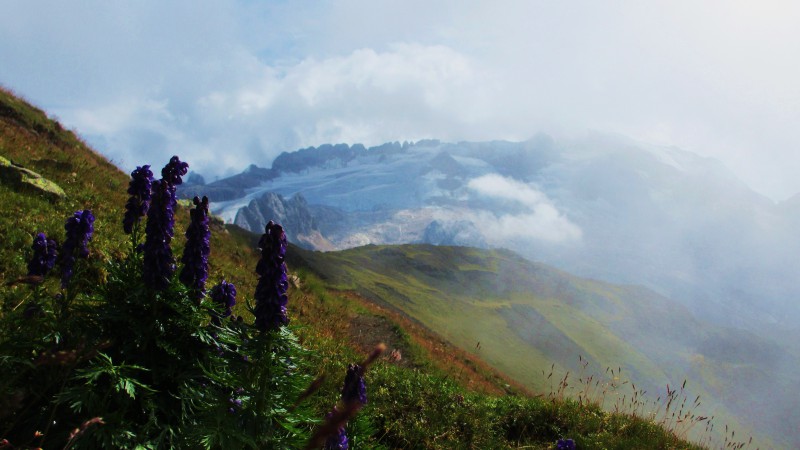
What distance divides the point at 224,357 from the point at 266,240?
Result: 48.9 inches

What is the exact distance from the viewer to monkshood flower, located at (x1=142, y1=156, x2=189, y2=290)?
15.2 feet

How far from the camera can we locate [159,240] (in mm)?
4723

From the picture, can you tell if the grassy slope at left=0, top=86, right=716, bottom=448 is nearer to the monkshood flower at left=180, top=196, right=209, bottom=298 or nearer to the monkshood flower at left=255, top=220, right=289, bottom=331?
the monkshood flower at left=180, top=196, right=209, bottom=298

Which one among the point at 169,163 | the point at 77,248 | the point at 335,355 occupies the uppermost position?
the point at 169,163

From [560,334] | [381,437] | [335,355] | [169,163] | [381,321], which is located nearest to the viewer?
[169,163]

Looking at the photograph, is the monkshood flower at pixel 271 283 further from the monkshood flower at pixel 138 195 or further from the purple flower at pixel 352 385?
the monkshood flower at pixel 138 195

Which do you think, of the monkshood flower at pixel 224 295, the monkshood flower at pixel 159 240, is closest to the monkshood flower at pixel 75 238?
the monkshood flower at pixel 159 240

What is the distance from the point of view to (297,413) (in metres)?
4.59

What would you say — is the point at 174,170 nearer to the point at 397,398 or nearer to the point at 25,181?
the point at 397,398

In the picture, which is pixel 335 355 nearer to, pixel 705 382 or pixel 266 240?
pixel 266 240

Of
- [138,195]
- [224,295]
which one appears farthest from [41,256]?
[224,295]

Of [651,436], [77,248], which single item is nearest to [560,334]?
[651,436]

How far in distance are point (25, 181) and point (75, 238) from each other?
10.6 meters

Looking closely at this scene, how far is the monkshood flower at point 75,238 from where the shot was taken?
218 inches
